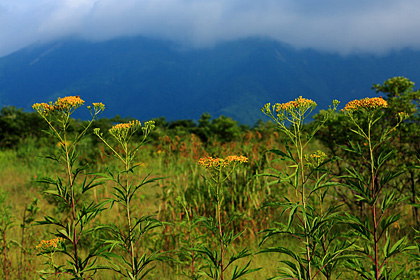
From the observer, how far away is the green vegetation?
6.98ft

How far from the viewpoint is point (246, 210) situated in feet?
18.9

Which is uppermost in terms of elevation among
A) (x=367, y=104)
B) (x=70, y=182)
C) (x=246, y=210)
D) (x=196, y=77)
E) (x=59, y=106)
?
(x=196, y=77)

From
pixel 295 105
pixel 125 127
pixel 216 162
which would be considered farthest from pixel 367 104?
pixel 125 127

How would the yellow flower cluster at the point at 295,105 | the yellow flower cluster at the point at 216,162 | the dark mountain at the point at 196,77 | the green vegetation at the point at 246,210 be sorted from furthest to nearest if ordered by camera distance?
the dark mountain at the point at 196,77
the yellow flower cluster at the point at 216,162
the yellow flower cluster at the point at 295,105
the green vegetation at the point at 246,210

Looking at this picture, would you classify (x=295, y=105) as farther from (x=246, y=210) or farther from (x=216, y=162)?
(x=246, y=210)

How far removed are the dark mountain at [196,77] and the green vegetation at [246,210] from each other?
105m

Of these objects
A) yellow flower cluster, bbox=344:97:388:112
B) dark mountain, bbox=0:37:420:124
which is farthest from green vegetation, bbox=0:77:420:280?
dark mountain, bbox=0:37:420:124

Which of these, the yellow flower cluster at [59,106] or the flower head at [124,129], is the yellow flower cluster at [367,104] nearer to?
the flower head at [124,129]

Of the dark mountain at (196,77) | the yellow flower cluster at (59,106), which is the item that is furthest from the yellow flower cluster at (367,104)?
the dark mountain at (196,77)

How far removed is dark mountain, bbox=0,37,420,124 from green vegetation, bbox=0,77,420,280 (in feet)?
344

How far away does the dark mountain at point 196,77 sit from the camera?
424 ft

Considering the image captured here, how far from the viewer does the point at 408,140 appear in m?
5.32

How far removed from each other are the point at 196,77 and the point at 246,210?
144 metres

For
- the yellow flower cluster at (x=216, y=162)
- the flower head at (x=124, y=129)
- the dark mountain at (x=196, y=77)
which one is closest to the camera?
the yellow flower cluster at (x=216, y=162)
